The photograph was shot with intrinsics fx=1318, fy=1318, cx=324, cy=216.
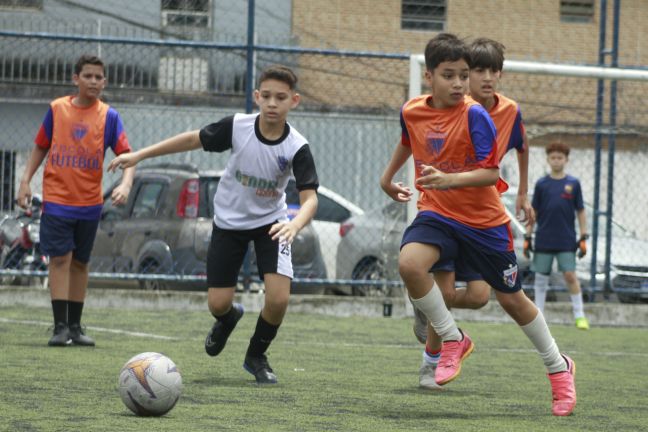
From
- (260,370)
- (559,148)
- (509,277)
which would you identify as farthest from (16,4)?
(509,277)

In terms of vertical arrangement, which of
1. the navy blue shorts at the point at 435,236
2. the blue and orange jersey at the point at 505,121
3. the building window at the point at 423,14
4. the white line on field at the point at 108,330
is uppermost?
the building window at the point at 423,14

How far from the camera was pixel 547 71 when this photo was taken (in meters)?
13.0

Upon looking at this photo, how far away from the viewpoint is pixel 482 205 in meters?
6.47

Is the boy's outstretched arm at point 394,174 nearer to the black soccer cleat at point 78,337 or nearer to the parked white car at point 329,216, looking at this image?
the black soccer cleat at point 78,337

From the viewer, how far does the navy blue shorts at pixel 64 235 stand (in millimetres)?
9008

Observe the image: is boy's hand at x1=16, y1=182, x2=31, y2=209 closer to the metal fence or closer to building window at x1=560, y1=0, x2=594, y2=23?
the metal fence

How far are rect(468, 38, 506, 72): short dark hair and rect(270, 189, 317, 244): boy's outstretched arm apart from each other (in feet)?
3.87

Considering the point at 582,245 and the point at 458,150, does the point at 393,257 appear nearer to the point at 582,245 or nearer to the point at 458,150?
the point at 582,245

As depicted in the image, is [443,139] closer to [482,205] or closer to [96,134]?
[482,205]

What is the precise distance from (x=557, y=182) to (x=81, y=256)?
5.44m

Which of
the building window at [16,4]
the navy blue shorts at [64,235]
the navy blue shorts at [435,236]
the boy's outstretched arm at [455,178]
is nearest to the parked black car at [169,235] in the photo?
the building window at [16,4]

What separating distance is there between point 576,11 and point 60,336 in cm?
1336

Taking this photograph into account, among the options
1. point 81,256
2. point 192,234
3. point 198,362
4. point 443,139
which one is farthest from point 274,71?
point 192,234

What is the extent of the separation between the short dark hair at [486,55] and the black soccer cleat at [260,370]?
199 cm
